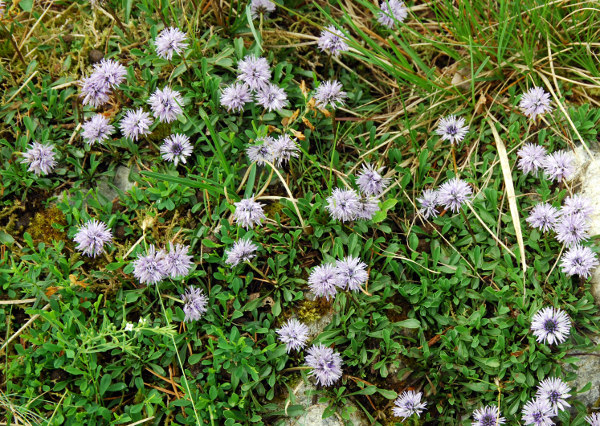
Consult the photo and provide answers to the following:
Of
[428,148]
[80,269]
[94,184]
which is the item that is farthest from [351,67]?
[80,269]

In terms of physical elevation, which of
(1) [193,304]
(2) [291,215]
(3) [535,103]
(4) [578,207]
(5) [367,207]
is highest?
(3) [535,103]

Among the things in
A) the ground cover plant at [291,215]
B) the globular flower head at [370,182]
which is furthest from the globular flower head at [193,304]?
the globular flower head at [370,182]

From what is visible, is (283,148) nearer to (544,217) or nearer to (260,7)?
(260,7)

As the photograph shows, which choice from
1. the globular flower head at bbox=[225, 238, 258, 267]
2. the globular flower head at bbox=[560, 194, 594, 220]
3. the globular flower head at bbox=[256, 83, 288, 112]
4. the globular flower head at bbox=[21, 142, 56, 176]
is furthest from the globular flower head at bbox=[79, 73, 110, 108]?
the globular flower head at bbox=[560, 194, 594, 220]

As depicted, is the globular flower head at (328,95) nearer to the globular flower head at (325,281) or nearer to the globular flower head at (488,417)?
the globular flower head at (325,281)

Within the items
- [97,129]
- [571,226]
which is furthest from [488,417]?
[97,129]

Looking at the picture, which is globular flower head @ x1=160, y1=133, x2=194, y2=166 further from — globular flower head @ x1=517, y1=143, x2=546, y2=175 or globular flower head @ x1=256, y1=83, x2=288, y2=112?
globular flower head @ x1=517, y1=143, x2=546, y2=175

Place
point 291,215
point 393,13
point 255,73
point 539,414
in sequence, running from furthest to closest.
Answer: point 393,13 → point 255,73 → point 291,215 → point 539,414
